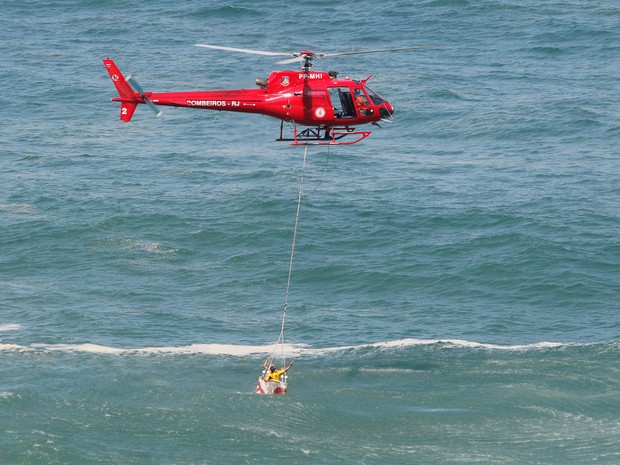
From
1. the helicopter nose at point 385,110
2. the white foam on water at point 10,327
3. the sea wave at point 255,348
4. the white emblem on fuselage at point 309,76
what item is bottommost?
the white foam on water at point 10,327

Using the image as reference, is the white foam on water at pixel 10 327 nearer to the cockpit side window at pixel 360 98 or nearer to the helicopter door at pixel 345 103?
the helicopter door at pixel 345 103

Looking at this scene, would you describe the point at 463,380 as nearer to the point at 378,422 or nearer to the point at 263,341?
the point at 378,422

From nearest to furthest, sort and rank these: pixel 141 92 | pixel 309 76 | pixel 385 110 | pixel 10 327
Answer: pixel 141 92, pixel 309 76, pixel 385 110, pixel 10 327

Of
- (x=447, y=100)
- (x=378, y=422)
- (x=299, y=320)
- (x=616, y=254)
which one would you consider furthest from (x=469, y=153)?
(x=378, y=422)

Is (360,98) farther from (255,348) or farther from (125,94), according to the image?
(255,348)

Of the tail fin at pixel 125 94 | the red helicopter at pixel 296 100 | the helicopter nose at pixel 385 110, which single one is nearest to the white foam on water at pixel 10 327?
the red helicopter at pixel 296 100

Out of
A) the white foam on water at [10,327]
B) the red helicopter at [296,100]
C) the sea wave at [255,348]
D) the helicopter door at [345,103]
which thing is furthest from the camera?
the white foam on water at [10,327]

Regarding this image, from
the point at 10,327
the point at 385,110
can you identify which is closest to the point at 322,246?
the point at 10,327

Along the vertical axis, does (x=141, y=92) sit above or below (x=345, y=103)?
above
